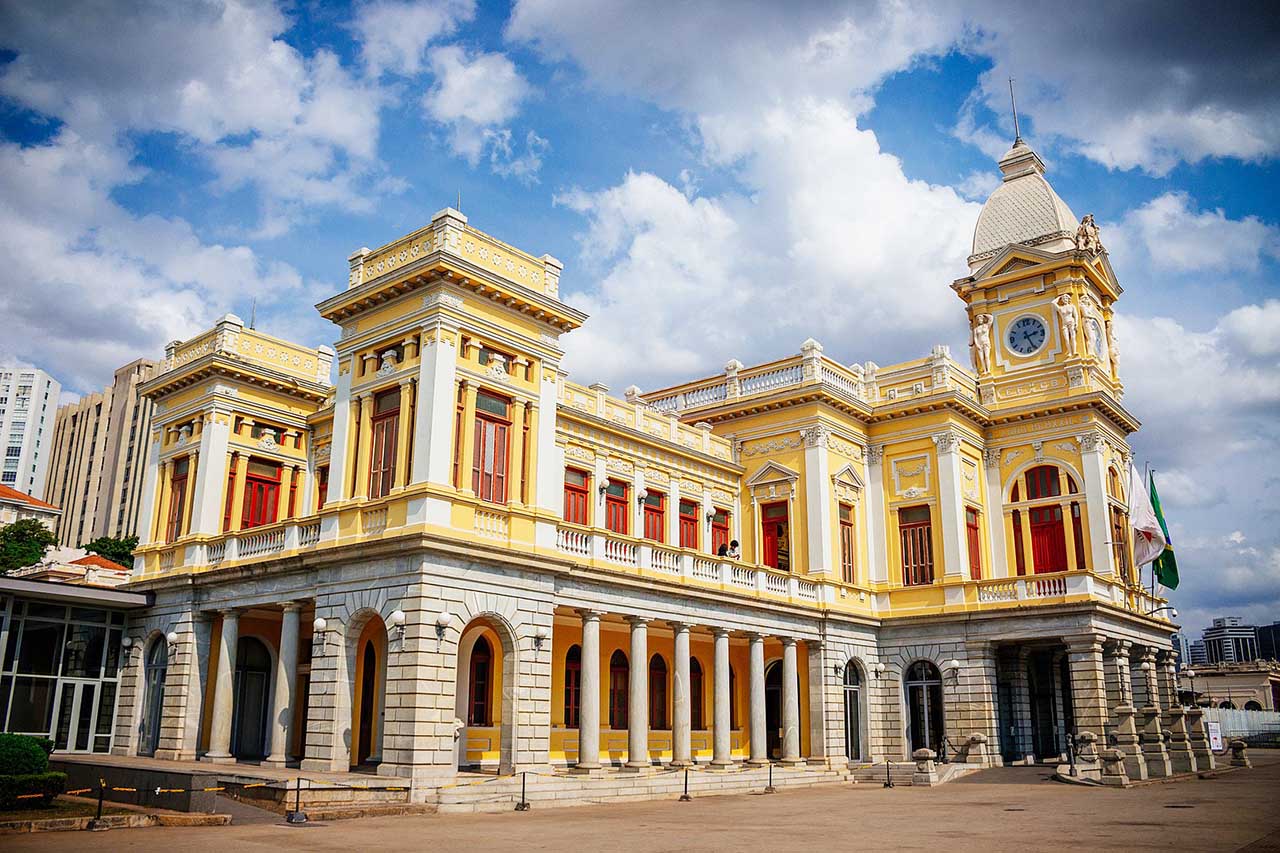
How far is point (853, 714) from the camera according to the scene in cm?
3425

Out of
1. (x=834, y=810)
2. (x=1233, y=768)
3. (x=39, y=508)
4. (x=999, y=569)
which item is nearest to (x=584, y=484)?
Answer: (x=834, y=810)

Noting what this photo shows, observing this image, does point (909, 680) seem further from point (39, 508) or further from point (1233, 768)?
point (39, 508)

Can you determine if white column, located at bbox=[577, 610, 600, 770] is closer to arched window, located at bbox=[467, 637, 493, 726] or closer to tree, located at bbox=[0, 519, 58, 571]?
arched window, located at bbox=[467, 637, 493, 726]

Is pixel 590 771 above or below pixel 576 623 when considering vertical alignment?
below

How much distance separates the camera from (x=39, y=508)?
71188mm

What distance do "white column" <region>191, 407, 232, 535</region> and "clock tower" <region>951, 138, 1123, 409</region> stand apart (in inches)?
1007

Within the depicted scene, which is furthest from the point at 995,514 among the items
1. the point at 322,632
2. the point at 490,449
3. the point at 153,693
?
the point at 153,693

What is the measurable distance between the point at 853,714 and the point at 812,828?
17.8m

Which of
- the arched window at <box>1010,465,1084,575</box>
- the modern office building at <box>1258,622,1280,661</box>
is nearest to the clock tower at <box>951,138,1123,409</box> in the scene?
the arched window at <box>1010,465,1084,575</box>

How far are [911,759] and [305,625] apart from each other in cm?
1909

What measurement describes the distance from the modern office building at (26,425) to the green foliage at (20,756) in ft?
375

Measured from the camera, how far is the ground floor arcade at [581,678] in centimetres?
2184

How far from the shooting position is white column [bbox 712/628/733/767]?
28.3 meters

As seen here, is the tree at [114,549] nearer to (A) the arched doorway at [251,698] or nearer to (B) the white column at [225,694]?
(A) the arched doorway at [251,698]
